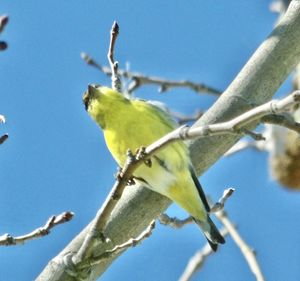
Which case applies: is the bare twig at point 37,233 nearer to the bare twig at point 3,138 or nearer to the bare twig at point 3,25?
the bare twig at point 3,138

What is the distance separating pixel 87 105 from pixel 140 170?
0.56 meters

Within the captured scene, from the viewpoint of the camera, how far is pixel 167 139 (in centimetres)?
224

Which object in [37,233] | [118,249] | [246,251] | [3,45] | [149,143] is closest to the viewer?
[3,45]

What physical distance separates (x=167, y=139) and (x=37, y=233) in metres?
0.66

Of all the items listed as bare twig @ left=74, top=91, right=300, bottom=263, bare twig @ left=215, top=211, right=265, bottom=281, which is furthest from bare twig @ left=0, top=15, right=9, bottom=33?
bare twig @ left=215, top=211, right=265, bottom=281

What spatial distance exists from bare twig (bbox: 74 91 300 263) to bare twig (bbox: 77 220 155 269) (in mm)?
28

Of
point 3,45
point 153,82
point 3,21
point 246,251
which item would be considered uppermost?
point 153,82

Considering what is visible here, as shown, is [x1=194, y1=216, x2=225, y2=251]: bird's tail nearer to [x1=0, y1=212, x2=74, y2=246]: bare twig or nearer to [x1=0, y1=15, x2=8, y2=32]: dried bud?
[x1=0, y1=212, x2=74, y2=246]: bare twig

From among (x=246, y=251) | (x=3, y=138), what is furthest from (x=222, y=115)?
(x=246, y=251)

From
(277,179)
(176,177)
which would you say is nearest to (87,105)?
(176,177)

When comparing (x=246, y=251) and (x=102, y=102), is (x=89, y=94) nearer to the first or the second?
(x=102, y=102)

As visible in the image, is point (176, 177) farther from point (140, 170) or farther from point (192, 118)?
point (192, 118)

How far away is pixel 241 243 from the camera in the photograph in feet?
13.9

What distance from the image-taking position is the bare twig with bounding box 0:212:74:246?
253cm
